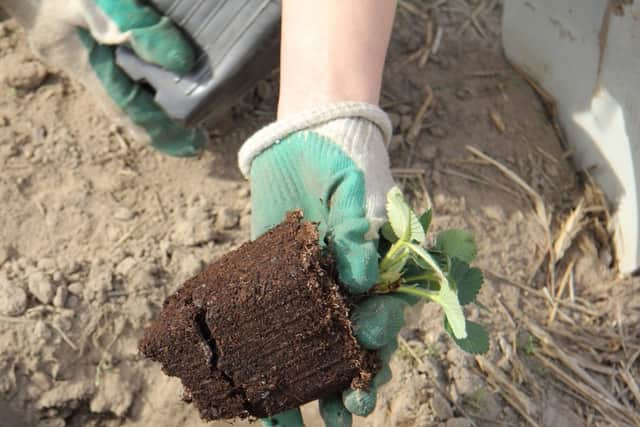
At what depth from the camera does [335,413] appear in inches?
65.7

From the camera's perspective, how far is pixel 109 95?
7.76 ft

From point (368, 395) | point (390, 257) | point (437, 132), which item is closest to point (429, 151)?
point (437, 132)

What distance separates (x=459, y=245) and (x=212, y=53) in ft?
3.56

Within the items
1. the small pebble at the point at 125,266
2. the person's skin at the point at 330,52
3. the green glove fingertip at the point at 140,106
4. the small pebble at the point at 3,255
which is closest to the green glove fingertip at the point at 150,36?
the green glove fingertip at the point at 140,106

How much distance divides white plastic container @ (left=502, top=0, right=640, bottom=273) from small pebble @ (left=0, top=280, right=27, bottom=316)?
1.88 m

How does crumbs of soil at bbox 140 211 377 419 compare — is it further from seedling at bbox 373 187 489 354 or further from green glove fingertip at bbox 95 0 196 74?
green glove fingertip at bbox 95 0 196 74

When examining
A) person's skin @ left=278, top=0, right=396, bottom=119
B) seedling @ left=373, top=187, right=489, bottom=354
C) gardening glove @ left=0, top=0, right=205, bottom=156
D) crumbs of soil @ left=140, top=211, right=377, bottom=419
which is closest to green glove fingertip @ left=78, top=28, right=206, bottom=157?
gardening glove @ left=0, top=0, right=205, bottom=156

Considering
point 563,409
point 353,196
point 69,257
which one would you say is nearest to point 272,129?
point 353,196

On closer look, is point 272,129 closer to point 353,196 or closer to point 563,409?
point 353,196

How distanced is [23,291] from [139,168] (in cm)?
58

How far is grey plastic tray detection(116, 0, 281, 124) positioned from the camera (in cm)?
220

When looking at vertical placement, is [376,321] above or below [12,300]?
above

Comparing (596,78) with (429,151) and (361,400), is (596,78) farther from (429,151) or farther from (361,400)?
(361,400)

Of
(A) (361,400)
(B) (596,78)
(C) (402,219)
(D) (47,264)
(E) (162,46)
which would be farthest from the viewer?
(B) (596,78)
